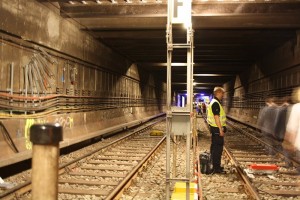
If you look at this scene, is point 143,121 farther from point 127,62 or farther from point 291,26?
point 291,26

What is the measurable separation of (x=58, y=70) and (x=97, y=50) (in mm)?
5335

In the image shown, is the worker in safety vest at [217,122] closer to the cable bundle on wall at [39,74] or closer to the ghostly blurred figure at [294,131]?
the ghostly blurred figure at [294,131]

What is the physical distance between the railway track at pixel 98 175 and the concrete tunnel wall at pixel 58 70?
1.27 meters

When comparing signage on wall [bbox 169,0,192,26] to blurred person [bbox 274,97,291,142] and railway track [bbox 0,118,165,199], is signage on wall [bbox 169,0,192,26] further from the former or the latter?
blurred person [bbox 274,97,291,142]

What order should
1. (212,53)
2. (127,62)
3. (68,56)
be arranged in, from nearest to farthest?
(68,56) < (212,53) < (127,62)

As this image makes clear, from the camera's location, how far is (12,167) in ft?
29.2

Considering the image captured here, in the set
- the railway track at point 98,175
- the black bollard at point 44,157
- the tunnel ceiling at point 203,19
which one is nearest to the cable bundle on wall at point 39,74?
the tunnel ceiling at point 203,19

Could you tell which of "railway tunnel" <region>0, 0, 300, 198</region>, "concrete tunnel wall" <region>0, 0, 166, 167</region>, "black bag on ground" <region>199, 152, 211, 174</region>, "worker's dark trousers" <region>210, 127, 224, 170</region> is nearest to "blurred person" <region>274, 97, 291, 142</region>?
"railway tunnel" <region>0, 0, 300, 198</region>

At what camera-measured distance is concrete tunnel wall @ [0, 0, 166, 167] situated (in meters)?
9.04

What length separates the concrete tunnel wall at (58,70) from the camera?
29.7 feet

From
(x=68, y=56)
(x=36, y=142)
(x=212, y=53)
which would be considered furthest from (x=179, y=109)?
(x=212, y=53)

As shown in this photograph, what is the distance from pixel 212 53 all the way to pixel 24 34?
1551 centimetres

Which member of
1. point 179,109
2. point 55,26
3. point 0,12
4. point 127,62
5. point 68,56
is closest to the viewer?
point 179,109

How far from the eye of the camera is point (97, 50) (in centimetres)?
1756
